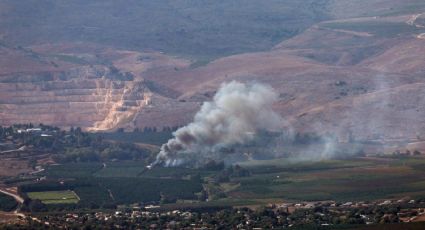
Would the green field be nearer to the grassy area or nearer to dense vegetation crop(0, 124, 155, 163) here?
dense vegetation crop(0, 124, 155, 163)

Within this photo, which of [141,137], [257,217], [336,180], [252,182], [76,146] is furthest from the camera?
[141,137]

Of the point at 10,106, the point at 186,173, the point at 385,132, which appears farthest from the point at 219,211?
the point at 10,106

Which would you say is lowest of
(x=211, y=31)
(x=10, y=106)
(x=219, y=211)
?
(x=219, y=211)

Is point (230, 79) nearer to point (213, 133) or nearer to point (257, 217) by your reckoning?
point (213, 133)

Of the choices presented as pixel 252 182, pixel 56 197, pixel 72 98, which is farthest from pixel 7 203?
pixel 72 98

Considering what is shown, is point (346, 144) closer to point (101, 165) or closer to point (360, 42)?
point (101, 165)

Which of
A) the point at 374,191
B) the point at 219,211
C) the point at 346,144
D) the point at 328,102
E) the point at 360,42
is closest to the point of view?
the point at 219,211

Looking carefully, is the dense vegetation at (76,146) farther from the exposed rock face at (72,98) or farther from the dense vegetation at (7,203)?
the dense vegetation at (7,203)

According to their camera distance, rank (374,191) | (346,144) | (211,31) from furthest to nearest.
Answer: (211,31)
(346,144)
(374,191)

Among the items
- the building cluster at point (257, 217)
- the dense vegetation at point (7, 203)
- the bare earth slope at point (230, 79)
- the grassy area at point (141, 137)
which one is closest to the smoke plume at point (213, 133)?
the grassy area at point (141, 137)

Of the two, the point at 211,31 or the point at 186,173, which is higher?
the point at 211,31
